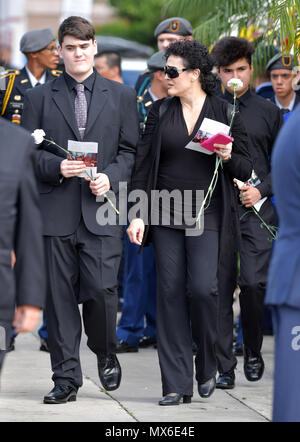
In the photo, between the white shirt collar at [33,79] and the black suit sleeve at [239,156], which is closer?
the black suit sleeve at [239,156]

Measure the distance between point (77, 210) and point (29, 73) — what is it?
2.37 metres

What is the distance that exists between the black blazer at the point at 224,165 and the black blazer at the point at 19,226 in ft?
7.57

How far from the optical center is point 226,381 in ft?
24.3

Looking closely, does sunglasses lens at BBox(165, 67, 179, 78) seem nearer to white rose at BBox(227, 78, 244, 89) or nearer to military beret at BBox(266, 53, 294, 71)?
white rose at BBox(227, 78, 244, 89)

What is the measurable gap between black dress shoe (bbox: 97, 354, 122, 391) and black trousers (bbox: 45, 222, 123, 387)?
0.42 ft

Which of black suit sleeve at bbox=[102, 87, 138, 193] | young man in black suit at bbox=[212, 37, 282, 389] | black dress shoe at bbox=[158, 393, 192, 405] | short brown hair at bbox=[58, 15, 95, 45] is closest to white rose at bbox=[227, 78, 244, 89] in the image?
young man in black suit at bbox=[212, 37, 282, 389]

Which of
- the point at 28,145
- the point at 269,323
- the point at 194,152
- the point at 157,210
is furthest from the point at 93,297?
the point at 269,323

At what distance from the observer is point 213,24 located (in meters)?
9.55

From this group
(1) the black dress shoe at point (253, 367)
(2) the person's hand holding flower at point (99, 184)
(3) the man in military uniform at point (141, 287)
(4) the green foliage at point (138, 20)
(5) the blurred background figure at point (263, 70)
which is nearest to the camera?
(2) the person's hand holding flower at point (99, 184)

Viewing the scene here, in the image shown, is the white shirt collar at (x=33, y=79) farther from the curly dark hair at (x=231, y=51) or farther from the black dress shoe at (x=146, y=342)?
the black dress shoe at (x=146, y=342)

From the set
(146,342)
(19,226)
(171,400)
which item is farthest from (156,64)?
(19,226)

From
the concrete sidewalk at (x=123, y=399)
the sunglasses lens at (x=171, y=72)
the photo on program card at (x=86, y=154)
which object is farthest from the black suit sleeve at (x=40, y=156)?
the concrete sidewalk at (x=123, y=399)

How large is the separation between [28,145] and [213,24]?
208 inches

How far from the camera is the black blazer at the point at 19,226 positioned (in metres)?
4.49
